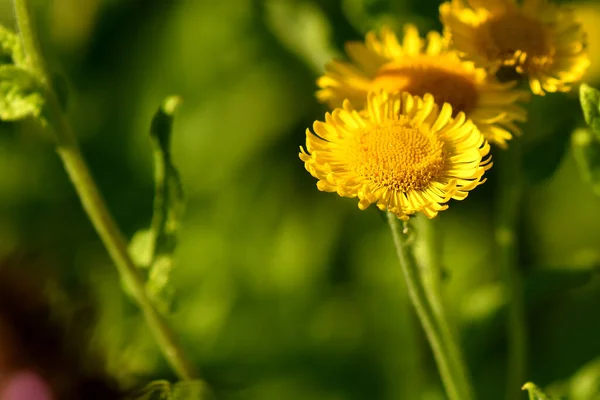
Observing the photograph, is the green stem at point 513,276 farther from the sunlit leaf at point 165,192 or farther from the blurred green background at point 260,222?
the sunlit leaf at point 165,192

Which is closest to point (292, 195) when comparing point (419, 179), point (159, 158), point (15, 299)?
point (15, 299)

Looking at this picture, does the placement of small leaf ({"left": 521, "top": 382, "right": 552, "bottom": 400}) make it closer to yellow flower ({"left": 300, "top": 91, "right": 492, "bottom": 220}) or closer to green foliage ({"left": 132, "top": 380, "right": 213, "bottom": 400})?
yellow flower ({"left": 300, "top": 91, "right": 492, "bottom": 220})

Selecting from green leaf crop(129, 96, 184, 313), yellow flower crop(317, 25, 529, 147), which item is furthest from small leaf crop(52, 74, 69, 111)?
yellow flower crop(317, 25, 529, 147)

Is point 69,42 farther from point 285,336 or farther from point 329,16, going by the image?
point 285,336

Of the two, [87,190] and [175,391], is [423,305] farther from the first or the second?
[87,190]

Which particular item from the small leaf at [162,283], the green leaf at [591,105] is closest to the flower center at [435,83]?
the green leaf at [591,105]

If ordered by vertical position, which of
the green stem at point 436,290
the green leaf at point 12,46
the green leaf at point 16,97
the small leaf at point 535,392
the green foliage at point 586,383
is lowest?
the green foliage at point 586,383
